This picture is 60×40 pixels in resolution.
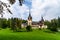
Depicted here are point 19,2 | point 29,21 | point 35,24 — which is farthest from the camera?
point 35,24

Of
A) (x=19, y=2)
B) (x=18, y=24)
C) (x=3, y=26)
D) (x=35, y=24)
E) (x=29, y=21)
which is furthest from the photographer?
→ (x=35, y=24)

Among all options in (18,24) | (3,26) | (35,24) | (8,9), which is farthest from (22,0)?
(35,24)

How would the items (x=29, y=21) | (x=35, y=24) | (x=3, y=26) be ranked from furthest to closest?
(x=35, y=24) < (x=29, y=21) < (x=3, y=26)

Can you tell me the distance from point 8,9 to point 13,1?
2.96 ft

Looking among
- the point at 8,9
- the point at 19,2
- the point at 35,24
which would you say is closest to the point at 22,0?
the point at 19,2

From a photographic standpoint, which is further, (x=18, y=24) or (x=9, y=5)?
(x=18, y=24)

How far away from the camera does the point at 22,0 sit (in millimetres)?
17141

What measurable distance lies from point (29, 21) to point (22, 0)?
446 feet

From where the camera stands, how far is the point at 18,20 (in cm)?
10962

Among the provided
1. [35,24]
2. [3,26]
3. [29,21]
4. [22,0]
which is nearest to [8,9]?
[22,0]

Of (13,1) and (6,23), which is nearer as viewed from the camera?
(13,1)

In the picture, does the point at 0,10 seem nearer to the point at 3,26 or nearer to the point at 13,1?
the point at 13,1

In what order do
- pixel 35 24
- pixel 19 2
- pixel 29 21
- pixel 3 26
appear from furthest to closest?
pixel 35 24
pixel 29 21
pixel 3 26
pixel 19 2

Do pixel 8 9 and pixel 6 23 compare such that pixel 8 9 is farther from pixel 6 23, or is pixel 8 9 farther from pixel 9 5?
pixel 6 23
